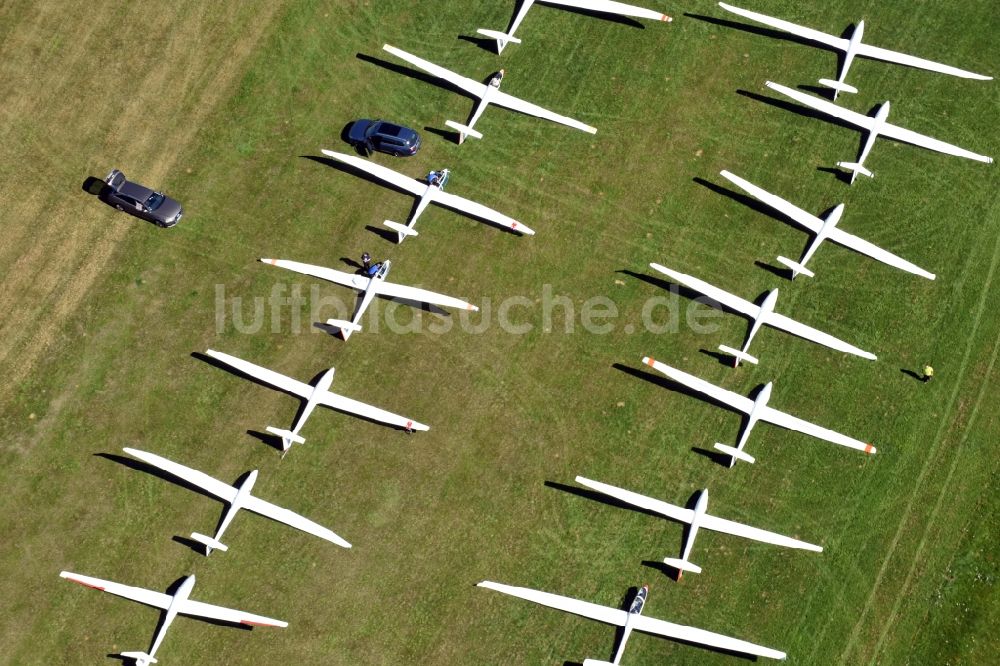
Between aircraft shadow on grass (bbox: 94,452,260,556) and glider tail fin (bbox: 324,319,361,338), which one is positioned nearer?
aircraft shadow on grass (bbox: 94,452,260,556)

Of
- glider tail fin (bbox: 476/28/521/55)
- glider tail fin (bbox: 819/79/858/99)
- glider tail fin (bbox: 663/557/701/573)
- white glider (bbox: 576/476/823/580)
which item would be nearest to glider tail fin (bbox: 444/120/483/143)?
glider tail fin (bbox: 476/28/521/55)

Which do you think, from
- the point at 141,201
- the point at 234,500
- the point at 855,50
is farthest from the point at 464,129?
the point at 855,50

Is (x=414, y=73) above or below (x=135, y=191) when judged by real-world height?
above

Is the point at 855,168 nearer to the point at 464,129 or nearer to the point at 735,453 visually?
the point at 735,453

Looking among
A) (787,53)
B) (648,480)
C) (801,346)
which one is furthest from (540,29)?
(648,480)

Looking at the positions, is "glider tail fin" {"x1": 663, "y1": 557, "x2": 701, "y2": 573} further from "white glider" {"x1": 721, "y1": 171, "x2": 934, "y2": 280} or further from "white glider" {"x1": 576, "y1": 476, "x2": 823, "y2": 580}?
"white glider" {"x1": 721, "y1": 171, "x2": 934, "y2": 280}

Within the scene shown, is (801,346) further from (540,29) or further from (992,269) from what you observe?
(540,29)
